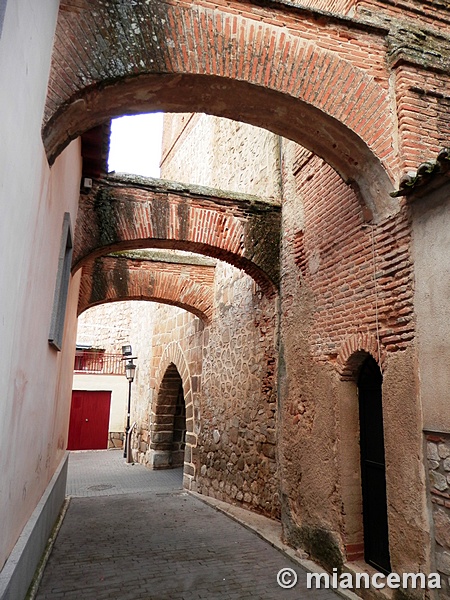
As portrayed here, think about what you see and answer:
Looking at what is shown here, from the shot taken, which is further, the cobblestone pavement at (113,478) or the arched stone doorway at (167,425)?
the arched stone doorway at (167,425)

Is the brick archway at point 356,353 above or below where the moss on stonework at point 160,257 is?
below

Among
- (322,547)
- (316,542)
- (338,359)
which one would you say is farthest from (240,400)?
(338,359)

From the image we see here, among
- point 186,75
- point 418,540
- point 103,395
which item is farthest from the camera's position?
point 103,395

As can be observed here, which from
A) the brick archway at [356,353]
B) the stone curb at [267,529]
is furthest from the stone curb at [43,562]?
the brick archway at [356,353]

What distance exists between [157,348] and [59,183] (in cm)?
910

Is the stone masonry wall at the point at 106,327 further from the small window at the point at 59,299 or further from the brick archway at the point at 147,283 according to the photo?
the small window at the point at 59,299

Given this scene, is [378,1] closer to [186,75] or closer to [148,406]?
[186,75]

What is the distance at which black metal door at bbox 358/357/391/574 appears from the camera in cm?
385

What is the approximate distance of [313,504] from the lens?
448 cm

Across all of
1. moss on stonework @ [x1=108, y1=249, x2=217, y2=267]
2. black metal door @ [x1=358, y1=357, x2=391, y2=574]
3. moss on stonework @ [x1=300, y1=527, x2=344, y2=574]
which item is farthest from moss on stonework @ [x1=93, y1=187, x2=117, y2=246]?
moss on stonework @ [x1=300, y1=527, x2=344, y2=574]

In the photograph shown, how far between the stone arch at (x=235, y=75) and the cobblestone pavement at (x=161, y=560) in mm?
3454

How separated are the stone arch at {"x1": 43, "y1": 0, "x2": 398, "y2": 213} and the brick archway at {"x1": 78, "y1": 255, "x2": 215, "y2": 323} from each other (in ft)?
13.7

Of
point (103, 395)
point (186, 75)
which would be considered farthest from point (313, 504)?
point (103, 395)

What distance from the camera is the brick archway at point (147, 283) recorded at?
292 inches
